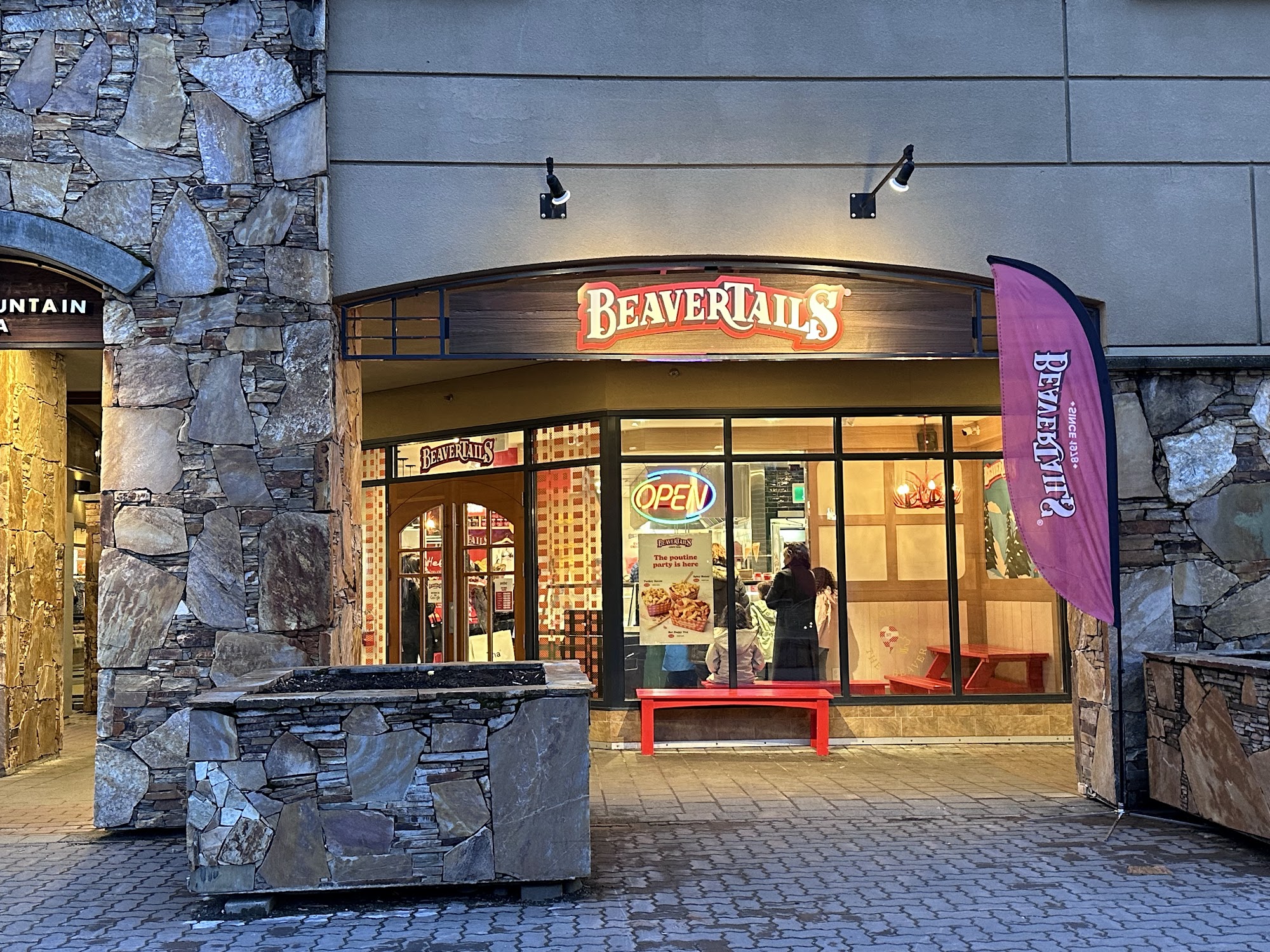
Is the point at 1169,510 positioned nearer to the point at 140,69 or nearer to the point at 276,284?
the point at 276,284

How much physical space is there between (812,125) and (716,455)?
3.69m

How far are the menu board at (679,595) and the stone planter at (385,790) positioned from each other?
5.36 meters

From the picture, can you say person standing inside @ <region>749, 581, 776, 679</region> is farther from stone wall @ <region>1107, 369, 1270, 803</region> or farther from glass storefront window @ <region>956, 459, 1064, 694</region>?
stone wall @ <region>1107, 369, 1270, 803</region>

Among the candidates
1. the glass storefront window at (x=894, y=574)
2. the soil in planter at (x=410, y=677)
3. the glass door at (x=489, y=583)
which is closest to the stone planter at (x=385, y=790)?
the soil in planter at (x=410, y=677)

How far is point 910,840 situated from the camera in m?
7.41

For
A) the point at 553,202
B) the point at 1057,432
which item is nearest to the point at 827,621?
the point at 1057,432

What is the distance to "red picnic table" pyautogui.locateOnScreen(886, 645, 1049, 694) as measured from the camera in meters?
11.7

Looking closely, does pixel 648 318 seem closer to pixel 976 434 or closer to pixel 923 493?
pixel 923 493

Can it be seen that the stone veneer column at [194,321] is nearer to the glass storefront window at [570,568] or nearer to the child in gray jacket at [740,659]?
the glass storefront window at [570,568]

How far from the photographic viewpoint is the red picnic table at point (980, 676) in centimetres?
1167

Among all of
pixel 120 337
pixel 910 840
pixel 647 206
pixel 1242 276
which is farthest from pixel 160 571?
pixel 1242 276

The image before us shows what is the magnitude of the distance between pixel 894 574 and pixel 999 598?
1.04 meters

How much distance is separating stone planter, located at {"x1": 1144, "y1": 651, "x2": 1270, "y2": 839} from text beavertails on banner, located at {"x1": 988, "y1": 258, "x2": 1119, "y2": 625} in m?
0.75

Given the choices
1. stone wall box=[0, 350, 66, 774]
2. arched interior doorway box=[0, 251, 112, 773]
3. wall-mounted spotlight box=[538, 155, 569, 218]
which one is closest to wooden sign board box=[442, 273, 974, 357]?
wall-mounted spotlight box=[538, 155, 569, 218]
